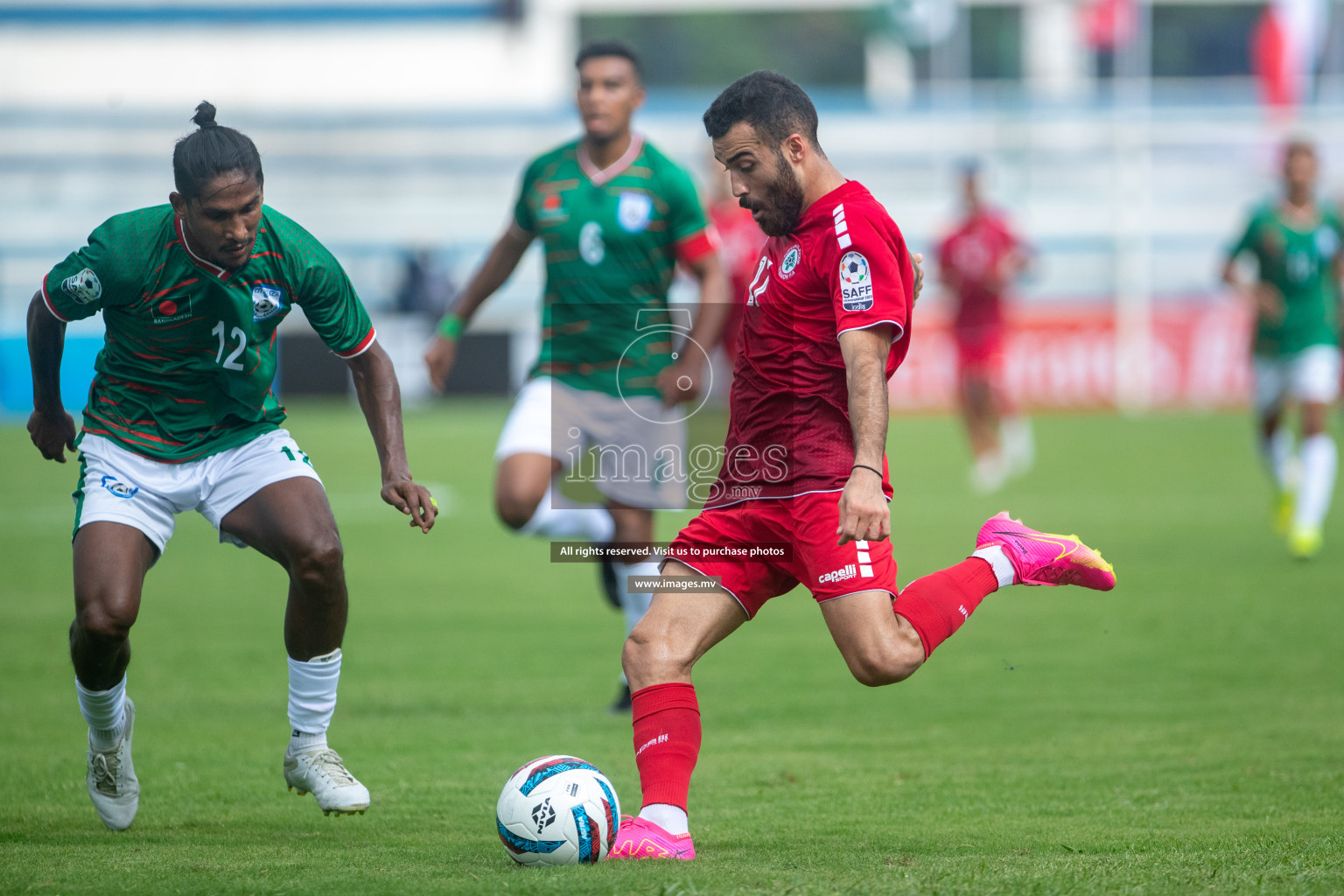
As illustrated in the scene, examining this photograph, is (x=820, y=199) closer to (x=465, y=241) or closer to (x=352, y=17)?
(x=465, y=241)

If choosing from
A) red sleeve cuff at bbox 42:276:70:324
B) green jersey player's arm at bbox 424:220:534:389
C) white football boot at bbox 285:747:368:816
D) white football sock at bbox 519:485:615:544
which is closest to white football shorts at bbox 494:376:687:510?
white football sock at bbox 519:485:615:544

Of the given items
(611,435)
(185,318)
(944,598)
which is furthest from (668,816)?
(611,435)

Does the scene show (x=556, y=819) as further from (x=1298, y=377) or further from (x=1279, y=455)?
(x=1279, y=455)

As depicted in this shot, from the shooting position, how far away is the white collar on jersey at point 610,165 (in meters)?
6.93

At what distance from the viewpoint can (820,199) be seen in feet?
14.5

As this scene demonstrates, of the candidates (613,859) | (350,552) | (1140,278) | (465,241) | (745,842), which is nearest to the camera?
(613,859)

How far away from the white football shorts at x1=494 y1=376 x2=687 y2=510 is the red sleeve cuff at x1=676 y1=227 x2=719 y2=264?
63 cm

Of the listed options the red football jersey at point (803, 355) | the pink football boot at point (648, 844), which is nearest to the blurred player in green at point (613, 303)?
the red football jersey at point (803, 355)

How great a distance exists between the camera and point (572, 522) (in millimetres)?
7348

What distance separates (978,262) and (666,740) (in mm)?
12988

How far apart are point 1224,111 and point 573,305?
33503mm

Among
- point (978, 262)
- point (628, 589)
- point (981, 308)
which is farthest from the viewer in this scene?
point (981, 308)

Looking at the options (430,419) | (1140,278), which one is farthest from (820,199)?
(1140,278)

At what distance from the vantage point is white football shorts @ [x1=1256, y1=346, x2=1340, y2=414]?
10.7 m
